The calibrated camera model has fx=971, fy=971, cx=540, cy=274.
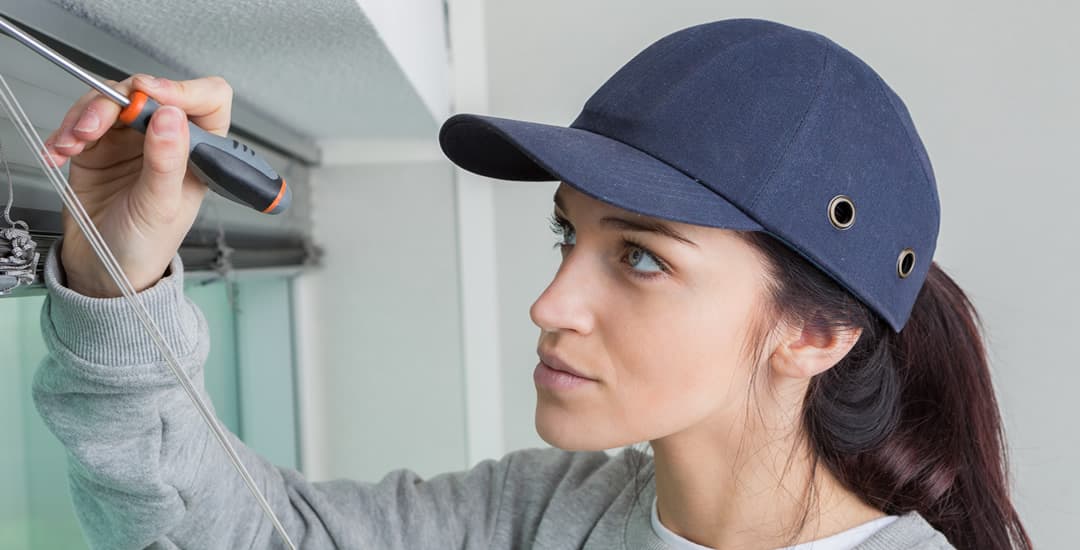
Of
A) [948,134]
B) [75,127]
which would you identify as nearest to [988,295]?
[948,134]

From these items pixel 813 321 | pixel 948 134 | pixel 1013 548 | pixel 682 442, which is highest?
pixel 948 134

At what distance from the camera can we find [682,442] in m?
0.93

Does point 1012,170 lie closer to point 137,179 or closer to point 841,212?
point 841,212

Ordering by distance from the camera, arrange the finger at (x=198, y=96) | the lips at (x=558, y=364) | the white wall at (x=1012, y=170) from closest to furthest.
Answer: the finger at (x=198, y=96) → the lips at (x=558, y=364) → the white wall at (x=1012, y=170)

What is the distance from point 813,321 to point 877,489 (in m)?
0.22

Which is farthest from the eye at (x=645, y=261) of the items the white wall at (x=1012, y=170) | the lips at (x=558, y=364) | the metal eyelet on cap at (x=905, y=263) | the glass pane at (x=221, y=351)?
the white wall at (x=1012, y=170)

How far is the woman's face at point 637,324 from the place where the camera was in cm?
78

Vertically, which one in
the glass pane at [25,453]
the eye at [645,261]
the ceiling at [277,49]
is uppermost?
the ceiling at [277,49]

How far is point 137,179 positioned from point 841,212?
53cm

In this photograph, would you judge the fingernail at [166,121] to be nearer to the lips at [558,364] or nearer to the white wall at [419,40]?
the white wall at [419,40]

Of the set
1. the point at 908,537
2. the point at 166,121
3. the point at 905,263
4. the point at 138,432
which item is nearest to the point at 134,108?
the point at 166,121

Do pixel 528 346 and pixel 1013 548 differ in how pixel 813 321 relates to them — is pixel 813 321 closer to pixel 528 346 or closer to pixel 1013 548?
pixel 1013 548

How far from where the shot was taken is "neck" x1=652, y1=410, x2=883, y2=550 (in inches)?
36.5

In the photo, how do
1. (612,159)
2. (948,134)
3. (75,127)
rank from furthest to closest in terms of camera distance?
(948,134) → (612,159) → (75,127)
